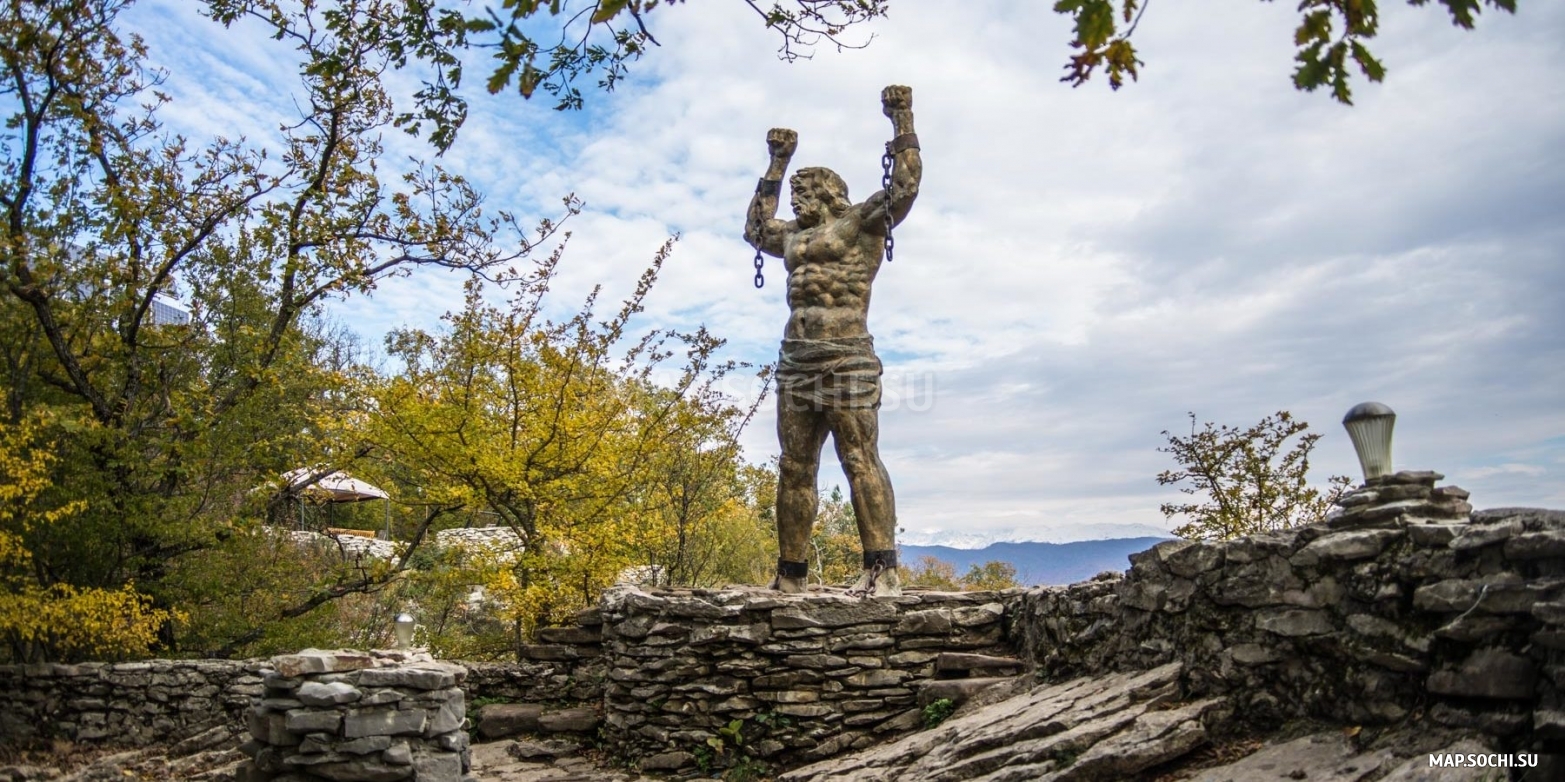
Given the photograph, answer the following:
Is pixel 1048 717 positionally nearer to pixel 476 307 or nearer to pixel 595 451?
pixel 595 451

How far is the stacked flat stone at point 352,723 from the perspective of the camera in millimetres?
5566

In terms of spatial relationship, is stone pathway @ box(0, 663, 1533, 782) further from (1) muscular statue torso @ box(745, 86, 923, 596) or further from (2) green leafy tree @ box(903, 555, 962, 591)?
(2) green leafy tree @ box(903, 555, 962, 591)

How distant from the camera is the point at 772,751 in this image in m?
6.08

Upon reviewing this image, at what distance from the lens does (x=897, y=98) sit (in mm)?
6645

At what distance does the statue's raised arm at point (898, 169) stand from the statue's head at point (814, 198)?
0.35 meters

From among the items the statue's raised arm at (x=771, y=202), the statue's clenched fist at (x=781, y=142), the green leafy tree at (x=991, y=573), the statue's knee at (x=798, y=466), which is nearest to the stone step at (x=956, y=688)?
the statue's knee at (x=798, y=466)

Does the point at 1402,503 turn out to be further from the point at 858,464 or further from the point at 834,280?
the point at 834,280

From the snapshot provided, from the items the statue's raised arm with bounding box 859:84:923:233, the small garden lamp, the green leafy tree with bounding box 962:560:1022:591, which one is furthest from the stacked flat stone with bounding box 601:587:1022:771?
the green leafy tree with bounding box 962:560:1022:591

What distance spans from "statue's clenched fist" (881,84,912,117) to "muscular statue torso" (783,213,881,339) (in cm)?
74

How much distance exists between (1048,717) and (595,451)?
513 cm

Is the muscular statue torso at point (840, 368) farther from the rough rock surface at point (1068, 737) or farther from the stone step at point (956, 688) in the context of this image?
the rough rock surface at point (1068, 737)

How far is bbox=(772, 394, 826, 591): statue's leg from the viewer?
261 inches

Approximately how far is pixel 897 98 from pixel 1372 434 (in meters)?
3.83

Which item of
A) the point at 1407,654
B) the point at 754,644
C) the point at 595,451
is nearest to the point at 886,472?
the point at 754,644
